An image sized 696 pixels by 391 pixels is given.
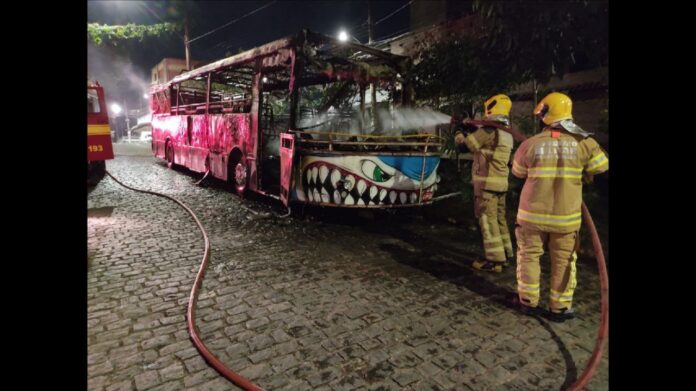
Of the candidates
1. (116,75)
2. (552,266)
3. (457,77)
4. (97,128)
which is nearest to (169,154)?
(97,128)

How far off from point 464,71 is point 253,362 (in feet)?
20.5

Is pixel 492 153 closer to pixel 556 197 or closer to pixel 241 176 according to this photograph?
pixel 556 197

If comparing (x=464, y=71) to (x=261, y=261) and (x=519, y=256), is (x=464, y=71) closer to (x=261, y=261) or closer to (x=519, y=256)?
(x=519, y=256)

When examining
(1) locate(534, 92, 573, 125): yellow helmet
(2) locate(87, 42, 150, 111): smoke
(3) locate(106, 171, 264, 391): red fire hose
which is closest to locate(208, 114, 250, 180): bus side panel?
(3) locate(106, 171, 264, 391): red fire hose

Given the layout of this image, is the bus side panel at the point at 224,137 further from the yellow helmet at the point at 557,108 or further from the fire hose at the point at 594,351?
the yellow helmet at the point at 557,108

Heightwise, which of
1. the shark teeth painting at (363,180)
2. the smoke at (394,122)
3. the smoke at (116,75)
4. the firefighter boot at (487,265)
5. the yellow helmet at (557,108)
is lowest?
the firefighter boot at (487,265)

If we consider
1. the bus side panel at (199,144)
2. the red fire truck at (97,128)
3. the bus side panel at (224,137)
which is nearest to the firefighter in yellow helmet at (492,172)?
the bus side panel at (224,137)

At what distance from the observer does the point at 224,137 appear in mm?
8977

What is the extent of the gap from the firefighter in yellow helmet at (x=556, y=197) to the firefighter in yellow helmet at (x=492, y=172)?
1.03 m

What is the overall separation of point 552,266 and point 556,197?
2.15 ft

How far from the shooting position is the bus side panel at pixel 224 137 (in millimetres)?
8172

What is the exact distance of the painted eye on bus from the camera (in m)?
6.15

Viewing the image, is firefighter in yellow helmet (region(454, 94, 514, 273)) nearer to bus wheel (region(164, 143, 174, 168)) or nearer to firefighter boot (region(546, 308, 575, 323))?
firefighter boot (region(546, 308, 575, 323))
